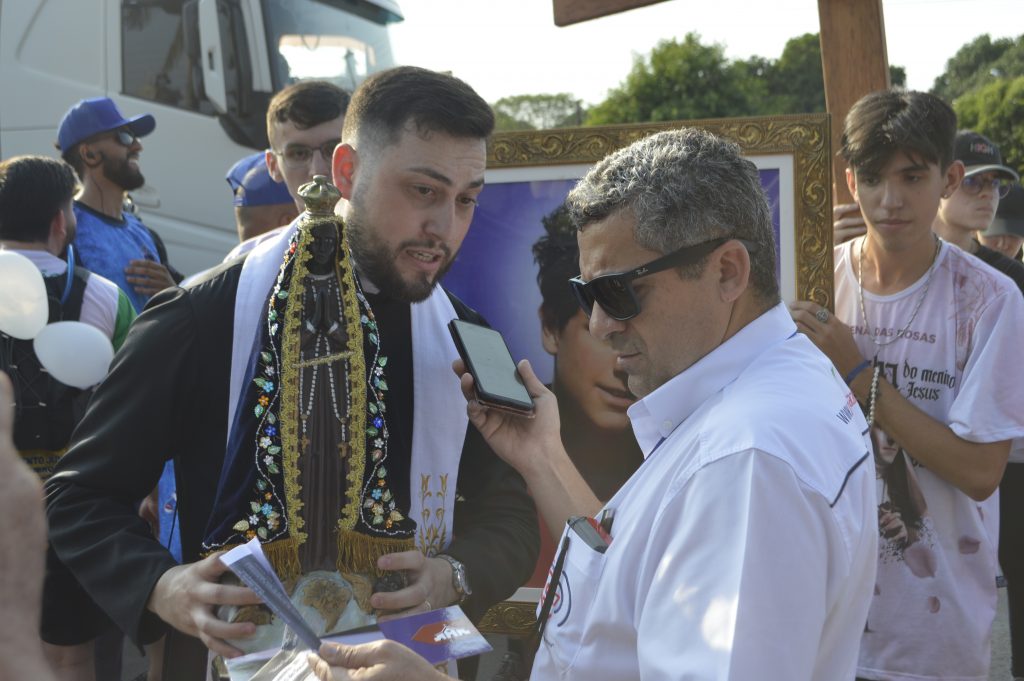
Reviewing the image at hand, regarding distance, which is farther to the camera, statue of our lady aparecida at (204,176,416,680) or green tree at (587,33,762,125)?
green tree at (587,33,762,125)

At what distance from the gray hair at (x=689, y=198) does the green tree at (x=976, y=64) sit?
42.4 m

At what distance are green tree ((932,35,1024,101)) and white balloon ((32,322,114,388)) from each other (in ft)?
137

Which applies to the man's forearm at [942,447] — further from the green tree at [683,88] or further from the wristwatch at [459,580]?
the green tree at [683,88]

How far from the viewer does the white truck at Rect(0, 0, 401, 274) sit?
764 centimetres

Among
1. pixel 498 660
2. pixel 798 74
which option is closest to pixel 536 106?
pixel 798 74

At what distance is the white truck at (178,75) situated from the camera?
25.1 ft

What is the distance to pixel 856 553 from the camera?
61.4 inches

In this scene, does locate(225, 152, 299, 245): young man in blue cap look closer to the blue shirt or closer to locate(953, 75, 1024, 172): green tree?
the blue shirt

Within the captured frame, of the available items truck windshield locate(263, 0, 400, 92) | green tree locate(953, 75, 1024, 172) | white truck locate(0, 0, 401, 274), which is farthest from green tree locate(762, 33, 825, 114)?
white truck locate(0, 0, 401, 274)

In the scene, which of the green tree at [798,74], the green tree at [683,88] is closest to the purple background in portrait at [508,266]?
the green tree at [683,88]

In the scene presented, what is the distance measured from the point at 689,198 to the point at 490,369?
2.80 ft

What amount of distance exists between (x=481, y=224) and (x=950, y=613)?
69.3 inches

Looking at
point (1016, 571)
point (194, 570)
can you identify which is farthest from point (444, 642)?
point (1016, 571)

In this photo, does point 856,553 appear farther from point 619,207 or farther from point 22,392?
point 22,392
